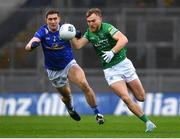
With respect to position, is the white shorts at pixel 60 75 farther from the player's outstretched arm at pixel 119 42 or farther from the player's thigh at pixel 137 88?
the player's outstretched arm at pixel 119 42

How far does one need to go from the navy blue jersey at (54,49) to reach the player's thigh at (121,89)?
1958mm

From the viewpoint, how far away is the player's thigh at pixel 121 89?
17.4m

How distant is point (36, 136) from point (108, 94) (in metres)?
11.8

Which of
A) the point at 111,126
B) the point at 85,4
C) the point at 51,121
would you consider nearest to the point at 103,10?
the point at 85,4

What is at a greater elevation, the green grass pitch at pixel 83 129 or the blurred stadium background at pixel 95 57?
the green grass pitch at pixel 83 129

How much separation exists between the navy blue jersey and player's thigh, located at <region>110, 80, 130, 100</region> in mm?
1958

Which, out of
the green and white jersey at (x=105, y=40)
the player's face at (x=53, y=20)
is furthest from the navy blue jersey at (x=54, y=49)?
the green and white jersey at (x=105, y=40)

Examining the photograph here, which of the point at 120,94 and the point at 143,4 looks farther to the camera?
the point at 143,4

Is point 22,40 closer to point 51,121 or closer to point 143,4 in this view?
point 143,4

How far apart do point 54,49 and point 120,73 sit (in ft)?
6.41

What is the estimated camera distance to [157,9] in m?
29.8

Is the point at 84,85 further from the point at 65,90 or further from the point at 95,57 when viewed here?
the point at 95,57

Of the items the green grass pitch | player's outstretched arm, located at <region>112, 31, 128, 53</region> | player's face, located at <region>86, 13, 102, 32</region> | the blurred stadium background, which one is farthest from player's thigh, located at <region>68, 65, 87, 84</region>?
the blurred stadium background

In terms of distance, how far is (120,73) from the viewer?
17938 millimetres
